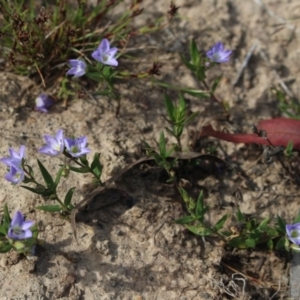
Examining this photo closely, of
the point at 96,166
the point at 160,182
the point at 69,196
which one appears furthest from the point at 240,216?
the point at 69,196

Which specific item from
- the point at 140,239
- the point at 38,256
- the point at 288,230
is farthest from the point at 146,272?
the point at 288,230

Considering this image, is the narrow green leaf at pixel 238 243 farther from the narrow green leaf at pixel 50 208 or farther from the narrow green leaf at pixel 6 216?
the narrow green leaf at pixel 6 216

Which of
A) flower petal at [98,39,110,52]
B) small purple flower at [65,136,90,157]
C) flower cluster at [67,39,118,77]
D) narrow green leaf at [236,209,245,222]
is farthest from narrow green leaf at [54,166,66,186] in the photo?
narrow green leaf at [236,209,245,222]

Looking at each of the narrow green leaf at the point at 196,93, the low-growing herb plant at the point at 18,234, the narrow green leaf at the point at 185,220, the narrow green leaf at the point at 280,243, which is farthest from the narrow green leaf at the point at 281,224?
the low-growing herb plant at the point at 18,234

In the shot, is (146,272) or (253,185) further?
(253,185)

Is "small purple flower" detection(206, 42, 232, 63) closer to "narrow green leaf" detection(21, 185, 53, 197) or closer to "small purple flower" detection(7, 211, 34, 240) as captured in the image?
"narrow green leaf" detection(21, 185, 53, 197)

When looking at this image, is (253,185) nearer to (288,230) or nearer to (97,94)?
(288,230)
